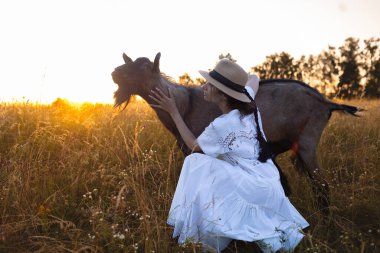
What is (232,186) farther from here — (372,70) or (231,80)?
(372,70)

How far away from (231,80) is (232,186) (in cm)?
89

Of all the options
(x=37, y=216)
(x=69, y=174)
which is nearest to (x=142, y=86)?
(x=69, y=174)

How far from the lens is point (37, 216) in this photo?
11.7 ft

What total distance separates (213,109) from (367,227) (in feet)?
6.79

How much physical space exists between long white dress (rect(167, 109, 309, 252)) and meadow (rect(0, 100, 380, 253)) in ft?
0.57

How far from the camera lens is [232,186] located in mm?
3033

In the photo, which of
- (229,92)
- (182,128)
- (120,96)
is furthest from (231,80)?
(120,96)

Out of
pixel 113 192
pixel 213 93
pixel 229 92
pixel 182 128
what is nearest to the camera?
pixel 229 92

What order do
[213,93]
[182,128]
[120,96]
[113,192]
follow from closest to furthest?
1. [213,93]
2. [182,128]
3. [113,192]
4. [120,96]

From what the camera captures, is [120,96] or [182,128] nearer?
[182,128]

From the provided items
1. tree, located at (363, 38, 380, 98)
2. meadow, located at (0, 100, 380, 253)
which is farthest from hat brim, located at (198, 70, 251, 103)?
tree, located at (363, 38, 380, 98)

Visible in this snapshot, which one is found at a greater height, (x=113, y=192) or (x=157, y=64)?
(x=157, y=64)

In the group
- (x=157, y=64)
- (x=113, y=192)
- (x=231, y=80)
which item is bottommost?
(x=113, y=192)

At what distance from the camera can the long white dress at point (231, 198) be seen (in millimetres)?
2949
